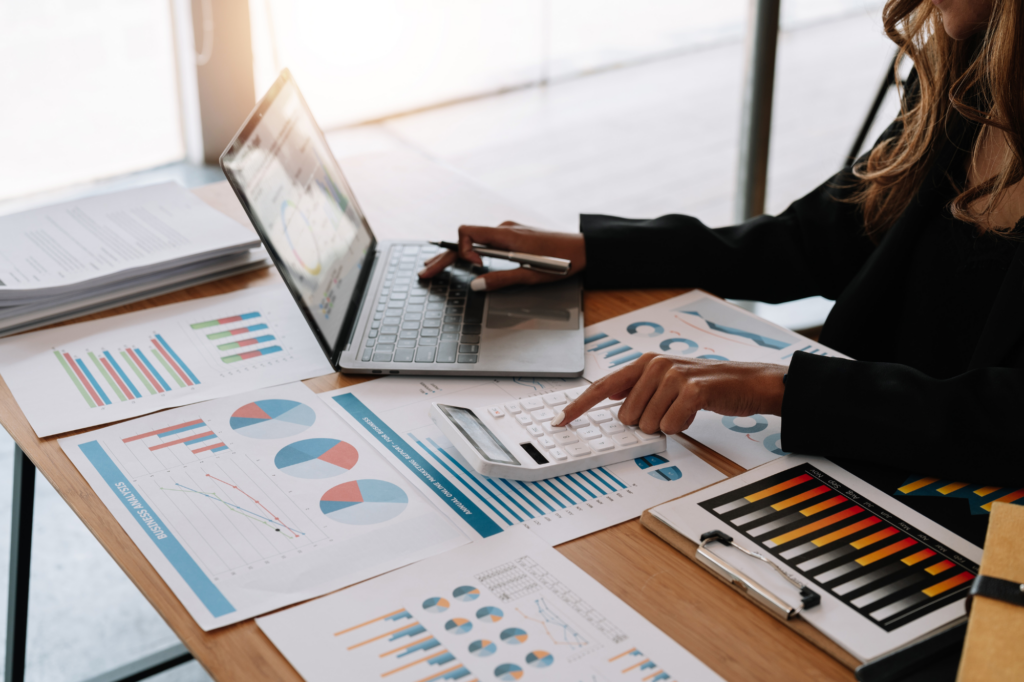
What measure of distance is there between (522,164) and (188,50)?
1.34 m

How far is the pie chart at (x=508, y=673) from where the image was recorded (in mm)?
A: 643

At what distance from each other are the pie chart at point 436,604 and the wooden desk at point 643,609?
0.11 meters

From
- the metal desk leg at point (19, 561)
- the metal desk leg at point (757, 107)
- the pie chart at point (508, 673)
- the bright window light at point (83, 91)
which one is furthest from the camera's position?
the bright window light at point (83, 91)

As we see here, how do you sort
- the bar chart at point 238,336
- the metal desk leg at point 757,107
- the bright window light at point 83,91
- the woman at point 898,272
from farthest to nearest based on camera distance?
the bright window light at point 83,91 < the metal desk leg at point 757,107 < the bar chart at point 238,336 < the woman at point 898,272

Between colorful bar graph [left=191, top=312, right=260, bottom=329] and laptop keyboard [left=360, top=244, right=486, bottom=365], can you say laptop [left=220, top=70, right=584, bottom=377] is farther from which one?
colorful bar graph [left=191, top=312, right=260, bottom=329]

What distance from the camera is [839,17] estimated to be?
563 cm

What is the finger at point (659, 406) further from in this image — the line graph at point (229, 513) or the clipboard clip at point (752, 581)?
the line graph at point (229, 513)

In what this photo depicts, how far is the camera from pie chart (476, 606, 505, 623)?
2.28 ft

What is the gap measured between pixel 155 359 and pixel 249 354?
0.34ft

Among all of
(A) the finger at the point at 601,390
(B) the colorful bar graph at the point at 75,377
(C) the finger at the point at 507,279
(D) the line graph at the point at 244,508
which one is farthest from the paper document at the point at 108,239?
(A) the finger at the point at 601,390

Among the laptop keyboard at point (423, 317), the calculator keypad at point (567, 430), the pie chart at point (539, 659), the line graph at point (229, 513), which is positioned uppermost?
the laptop keyboard at point (423, 317)

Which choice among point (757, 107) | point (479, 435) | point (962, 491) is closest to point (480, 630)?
point (479, 435)

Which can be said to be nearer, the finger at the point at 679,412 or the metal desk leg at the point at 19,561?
the finger at the point at 679,412

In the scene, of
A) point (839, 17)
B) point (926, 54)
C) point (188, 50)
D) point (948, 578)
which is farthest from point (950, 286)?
point (839, 17)
